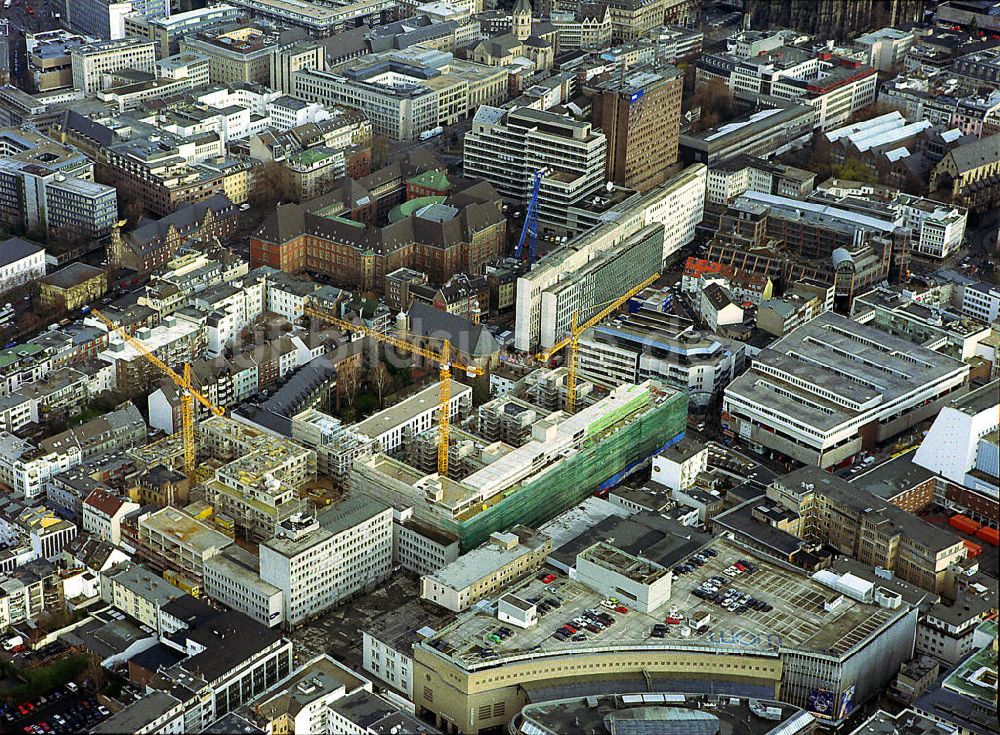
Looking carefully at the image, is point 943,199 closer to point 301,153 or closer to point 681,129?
point 681,129

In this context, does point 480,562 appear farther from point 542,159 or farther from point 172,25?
point 172,25

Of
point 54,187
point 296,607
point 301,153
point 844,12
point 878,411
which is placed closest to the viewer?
point 296,607

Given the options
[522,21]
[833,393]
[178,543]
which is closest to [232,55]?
[522,21]

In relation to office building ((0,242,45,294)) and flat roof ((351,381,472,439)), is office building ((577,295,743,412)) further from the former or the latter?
office building ((0,242,45,294))

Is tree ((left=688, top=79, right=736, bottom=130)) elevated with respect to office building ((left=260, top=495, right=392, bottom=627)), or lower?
elevated

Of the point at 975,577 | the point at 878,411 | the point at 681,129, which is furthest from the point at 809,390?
the point at 681,129

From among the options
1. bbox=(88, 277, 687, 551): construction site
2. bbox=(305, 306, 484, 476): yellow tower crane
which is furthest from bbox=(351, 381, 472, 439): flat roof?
bbox=(305, 306, 484, 476): yellow tower crane
